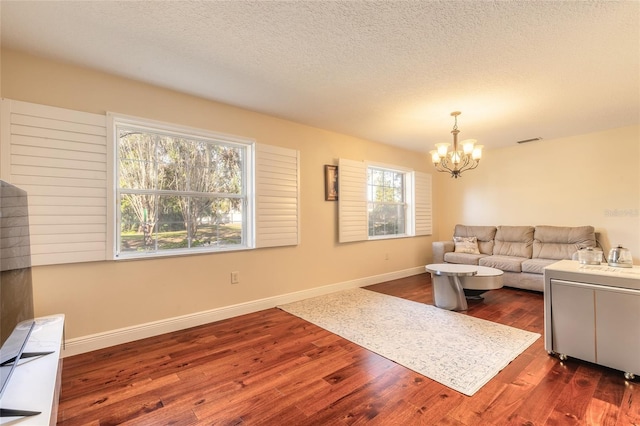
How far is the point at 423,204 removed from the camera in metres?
5.73

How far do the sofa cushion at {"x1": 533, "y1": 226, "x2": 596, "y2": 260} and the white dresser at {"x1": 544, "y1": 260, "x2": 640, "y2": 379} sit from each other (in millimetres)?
2550

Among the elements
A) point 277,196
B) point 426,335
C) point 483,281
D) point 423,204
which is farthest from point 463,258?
point 277,196

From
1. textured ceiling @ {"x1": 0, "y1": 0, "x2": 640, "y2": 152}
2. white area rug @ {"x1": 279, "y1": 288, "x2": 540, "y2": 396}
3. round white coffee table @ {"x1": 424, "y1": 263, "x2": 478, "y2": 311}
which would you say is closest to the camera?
textured ceiling @ {"x1": 0, "y1": 0, "x2": 640, "y2": 152}

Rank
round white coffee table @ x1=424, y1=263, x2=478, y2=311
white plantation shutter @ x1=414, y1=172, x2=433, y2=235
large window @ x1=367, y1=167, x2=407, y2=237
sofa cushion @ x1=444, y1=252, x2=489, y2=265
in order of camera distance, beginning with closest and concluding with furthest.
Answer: round white coffee table @ x1=424, y1=263, x2=478, y2=311, sofa cushion @ x1=444, y1=252, x2=489, y2=265, large window @ x1=367, y1=167, x2=407, y2=237, white plantation shutter @ x1=414, y1=172, x2=433, y2=235

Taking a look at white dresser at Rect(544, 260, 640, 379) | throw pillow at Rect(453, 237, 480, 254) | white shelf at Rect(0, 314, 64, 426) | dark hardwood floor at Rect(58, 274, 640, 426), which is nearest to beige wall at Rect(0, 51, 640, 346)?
dark hardwood floor at Rect(58, 274, 640, 426)

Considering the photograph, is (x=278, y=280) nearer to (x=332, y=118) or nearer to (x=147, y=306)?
(x=147, y=306)

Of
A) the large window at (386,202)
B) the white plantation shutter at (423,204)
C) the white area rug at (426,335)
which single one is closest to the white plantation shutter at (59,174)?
the white area rug at (426,335)

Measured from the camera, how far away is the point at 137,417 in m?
1.69

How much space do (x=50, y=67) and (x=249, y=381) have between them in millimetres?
2892

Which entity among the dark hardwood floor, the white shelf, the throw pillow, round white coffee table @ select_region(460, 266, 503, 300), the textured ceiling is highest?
the textured ceiling

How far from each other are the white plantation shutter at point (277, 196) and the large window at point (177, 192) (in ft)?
0.63

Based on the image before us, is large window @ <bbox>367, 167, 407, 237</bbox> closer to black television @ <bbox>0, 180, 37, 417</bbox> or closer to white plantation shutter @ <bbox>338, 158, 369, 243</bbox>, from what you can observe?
white plantation shutter @ <bbox>338, 158, 369, 243</bbox>

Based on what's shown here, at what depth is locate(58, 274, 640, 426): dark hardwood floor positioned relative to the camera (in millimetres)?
1673

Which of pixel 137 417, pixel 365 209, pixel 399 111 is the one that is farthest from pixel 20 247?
pixel 365 209
